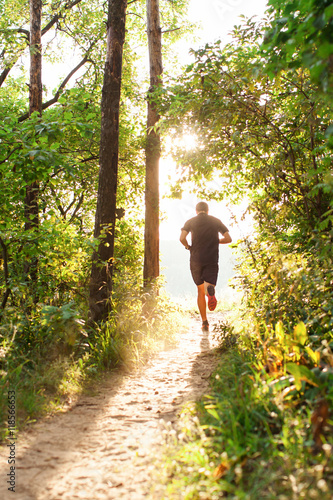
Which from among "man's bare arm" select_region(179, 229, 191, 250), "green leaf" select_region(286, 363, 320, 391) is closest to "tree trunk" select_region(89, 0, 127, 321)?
"man's bare arm" select_region(179, 229, 191, 250)

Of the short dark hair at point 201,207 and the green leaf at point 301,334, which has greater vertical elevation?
the short dark hair at point 201,207

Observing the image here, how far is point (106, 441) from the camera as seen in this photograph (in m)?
2.84

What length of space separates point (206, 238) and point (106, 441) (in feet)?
15.9

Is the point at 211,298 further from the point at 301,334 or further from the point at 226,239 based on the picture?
the point at 301,334

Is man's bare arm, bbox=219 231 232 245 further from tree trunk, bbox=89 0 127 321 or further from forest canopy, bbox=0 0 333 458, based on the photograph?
tree trunk, bbox=89 0 127 321

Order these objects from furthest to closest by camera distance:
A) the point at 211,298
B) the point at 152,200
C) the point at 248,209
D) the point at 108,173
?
the point at 152,200 < the point at 211,298 < the point at 108,173 < the point at 248,209

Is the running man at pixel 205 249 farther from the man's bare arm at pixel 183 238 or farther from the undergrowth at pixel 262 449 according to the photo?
the undergrowth at pixel 262 449

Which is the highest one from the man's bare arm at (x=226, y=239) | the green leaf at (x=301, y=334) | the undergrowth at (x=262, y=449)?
the man's bare arm at (x=226, y=239)

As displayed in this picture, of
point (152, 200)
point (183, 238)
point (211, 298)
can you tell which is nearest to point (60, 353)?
point (211, 298)

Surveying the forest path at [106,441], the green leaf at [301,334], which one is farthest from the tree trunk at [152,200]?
the green leaf at [301,334]

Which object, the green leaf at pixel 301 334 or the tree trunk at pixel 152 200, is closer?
the green leaf at pixel 301 334

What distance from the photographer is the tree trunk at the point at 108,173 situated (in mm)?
5606

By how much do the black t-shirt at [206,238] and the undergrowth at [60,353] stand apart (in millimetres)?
1769

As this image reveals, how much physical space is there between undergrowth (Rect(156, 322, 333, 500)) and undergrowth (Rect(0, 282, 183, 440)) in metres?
1.39
